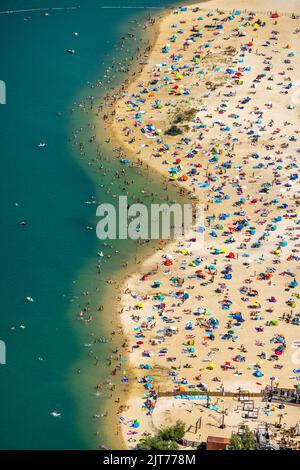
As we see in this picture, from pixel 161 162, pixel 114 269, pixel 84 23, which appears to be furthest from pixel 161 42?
pixel 114 269

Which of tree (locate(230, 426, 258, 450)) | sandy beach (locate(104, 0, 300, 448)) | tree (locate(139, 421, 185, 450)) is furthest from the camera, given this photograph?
sandy beach (locate(104, 0, 300, 448))

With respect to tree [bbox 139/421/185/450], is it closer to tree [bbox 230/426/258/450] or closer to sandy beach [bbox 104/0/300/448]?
sandy beach [bbox 104/0/300/448]

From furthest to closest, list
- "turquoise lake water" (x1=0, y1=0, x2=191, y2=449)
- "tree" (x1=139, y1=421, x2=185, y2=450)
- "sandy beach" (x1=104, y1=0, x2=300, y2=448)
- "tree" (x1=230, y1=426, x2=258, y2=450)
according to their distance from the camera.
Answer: "sandy beach" (x1=104, y1=0, x2=300, y2=448)
"turquoise lake water" (x1=0, y1=0, x2=191, y2=449)
"tree" (x1=139, y1=421, x2=185, y2=450)
"tree" (x1=230, y1=426, x2=258, y2=450)

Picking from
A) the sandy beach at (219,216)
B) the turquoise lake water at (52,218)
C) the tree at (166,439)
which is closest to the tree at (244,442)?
the sandy beach at (219,216)

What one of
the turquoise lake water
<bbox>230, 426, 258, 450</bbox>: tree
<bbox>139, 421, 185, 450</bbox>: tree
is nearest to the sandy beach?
<bbox>139, 421, 185, 450</bbox>: tree

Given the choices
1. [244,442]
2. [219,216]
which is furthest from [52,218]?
[244,442]

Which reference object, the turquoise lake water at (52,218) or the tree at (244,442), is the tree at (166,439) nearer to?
the tree at (244,442)
